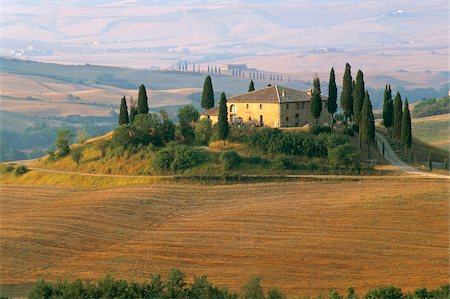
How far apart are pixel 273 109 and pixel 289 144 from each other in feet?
17.0

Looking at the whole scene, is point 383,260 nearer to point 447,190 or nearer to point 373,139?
point 447,190

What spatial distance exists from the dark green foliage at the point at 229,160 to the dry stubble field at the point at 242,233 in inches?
77.7

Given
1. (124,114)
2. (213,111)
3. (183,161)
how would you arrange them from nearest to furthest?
(183,161), (213,111), (124,114)

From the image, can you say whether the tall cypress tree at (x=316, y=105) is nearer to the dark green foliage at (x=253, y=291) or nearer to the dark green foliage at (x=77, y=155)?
the dark green foliage at (x=77, y=155)

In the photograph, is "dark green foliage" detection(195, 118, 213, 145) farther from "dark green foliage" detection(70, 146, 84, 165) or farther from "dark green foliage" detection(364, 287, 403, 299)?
"dark green foliage" detection(364, 287, 403, 299)

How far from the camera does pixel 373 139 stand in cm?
6750

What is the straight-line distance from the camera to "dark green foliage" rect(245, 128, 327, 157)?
64.9 meters

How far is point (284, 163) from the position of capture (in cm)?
6378

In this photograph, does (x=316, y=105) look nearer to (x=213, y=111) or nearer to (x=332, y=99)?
(x=332, y=99)

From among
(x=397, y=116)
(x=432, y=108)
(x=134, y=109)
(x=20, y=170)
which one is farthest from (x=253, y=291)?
(x=432, y=108)

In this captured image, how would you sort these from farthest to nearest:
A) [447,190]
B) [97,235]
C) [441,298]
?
[447,190] → [97,235] → [441,298]

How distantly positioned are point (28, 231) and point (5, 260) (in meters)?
4.84

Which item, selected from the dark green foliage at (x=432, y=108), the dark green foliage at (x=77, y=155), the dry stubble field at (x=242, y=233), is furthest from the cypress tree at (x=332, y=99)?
the dark green foliage at (x=432, y=108)

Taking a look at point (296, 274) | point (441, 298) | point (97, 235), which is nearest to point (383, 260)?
point (296, 274)
